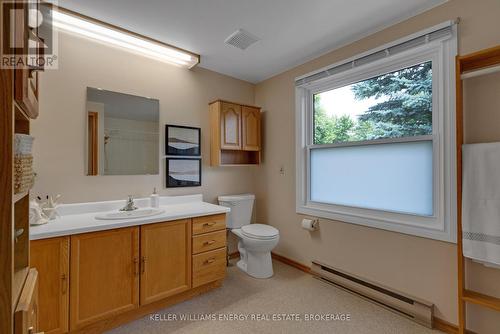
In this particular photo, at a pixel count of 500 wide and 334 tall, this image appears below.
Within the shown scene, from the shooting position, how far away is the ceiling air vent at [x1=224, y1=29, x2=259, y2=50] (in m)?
2.11

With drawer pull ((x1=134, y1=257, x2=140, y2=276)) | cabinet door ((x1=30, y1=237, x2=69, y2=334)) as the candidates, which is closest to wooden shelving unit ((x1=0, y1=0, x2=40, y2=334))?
cabinet door ((x1=30, y1=237, x2=69, y2=334))

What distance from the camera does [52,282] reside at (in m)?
1.48

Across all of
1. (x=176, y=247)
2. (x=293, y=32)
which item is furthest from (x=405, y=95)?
(x=176, y=247)

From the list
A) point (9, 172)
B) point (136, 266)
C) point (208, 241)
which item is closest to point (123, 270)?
point (136, 266)

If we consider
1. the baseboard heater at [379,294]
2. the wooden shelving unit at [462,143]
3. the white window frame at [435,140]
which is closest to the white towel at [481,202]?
the wooden shelving unit at [462,143]

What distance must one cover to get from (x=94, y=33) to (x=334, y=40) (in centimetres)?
218

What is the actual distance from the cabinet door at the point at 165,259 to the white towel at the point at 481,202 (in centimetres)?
206

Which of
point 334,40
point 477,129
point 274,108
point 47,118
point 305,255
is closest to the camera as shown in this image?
point 477,129

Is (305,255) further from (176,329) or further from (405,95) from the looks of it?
(405,95)

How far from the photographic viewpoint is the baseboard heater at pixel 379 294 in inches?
69.9

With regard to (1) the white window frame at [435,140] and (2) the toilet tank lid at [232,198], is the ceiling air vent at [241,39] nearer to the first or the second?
(1) the white window frame at [435,140]

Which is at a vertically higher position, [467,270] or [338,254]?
[467,270]

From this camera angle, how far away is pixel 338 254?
238cm

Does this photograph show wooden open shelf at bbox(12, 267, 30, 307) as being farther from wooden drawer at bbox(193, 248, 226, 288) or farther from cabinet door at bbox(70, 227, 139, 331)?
wooden drawer at bbox(193, 248, 226, 288)
